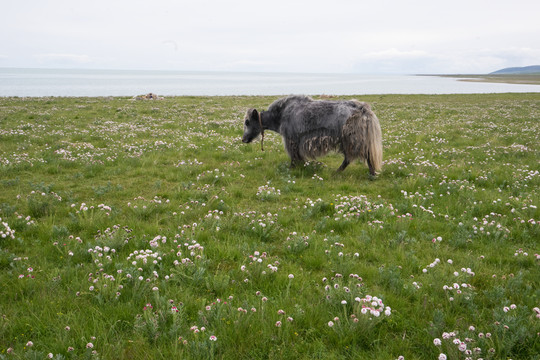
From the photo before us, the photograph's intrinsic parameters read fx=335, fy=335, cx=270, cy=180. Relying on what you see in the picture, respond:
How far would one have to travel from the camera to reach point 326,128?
1083 centimetres

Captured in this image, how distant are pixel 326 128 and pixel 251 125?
124 inches

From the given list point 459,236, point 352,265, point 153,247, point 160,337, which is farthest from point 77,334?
point 459,236

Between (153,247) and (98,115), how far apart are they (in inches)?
901

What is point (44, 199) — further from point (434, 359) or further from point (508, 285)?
point (508, 285)

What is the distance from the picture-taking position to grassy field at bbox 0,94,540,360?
3.82 meters

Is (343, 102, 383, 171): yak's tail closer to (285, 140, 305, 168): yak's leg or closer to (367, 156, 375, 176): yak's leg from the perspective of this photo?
(367, 156, 375, 176): yak's leg

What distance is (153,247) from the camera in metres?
5.76

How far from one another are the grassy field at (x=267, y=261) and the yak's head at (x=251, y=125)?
1.41 meters

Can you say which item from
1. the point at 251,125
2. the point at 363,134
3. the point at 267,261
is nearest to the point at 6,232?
the point at 267,261

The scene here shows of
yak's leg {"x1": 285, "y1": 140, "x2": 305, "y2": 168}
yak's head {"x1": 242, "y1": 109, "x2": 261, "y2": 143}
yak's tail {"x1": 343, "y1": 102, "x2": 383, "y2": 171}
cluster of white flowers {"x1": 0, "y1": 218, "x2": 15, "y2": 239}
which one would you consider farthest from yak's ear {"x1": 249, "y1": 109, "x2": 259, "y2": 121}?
cluster of white flowers {"x1": 0, "y1": 218, "x2": 15, "y2": 239}

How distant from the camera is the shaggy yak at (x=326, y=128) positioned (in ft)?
33.8

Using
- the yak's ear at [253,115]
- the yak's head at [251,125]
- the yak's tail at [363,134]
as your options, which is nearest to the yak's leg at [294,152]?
the yak's head at [251,125]

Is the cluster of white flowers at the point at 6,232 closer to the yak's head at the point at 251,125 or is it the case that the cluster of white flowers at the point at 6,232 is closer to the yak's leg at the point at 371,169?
the yak's head at the point at 251,125

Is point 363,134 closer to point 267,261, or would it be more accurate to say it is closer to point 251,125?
point 251,125
